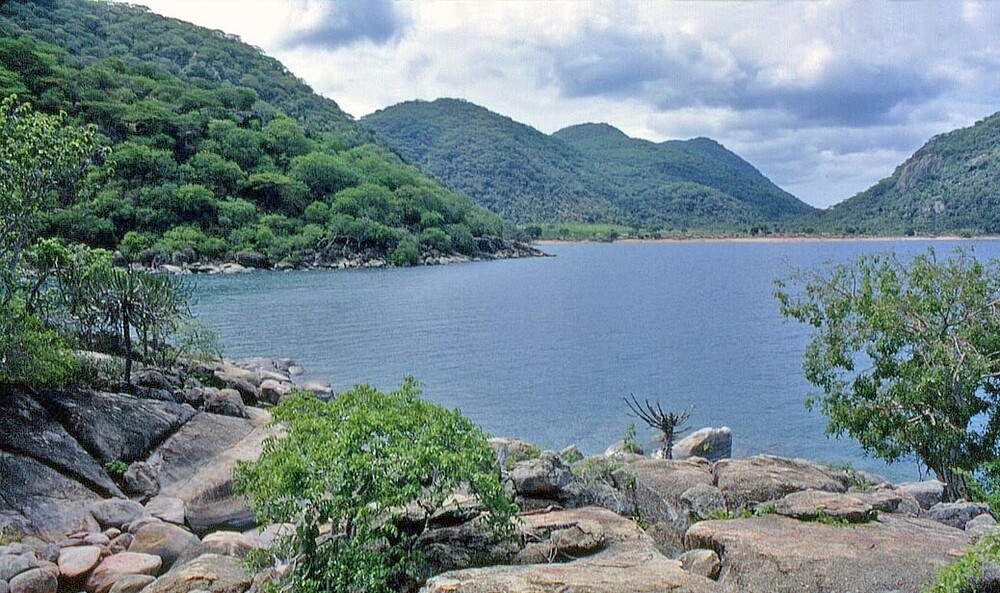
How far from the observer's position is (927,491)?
16.4 m

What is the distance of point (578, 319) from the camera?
56.8 metres

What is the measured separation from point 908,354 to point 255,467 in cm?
1637

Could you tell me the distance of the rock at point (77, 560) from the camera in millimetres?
11883

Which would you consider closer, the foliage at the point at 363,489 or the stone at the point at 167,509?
the foliage at the point at 363,489

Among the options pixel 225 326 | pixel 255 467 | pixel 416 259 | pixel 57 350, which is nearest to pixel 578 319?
pixel 225 326

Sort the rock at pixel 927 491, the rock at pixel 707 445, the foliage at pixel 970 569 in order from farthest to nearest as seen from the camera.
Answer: the rock at pixel 707 445, the rock at pixel 927 491, the foliage at pixel 970 569

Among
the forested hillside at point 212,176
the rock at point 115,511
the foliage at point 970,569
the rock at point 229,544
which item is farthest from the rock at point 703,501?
the forested hillside at point 212,176

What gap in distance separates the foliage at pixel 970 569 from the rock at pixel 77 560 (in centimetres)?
1282

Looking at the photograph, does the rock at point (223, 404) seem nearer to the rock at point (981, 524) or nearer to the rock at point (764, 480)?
the rock at point (764, 480)

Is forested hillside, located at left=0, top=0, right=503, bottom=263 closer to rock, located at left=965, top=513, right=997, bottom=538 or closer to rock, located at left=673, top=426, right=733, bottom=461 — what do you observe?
rock, located at left=673, top=426, right=733, bottom=461

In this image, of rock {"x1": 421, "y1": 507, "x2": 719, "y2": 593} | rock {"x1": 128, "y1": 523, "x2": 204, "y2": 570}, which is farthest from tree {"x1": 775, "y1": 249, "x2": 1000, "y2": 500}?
rock {"x1": 128, "y1": 523, "x2": 204, "y2": 570}

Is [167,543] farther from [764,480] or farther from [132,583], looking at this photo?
[764,480]

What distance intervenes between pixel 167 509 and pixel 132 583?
370cm

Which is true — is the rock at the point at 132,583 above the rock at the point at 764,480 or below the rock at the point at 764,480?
below
